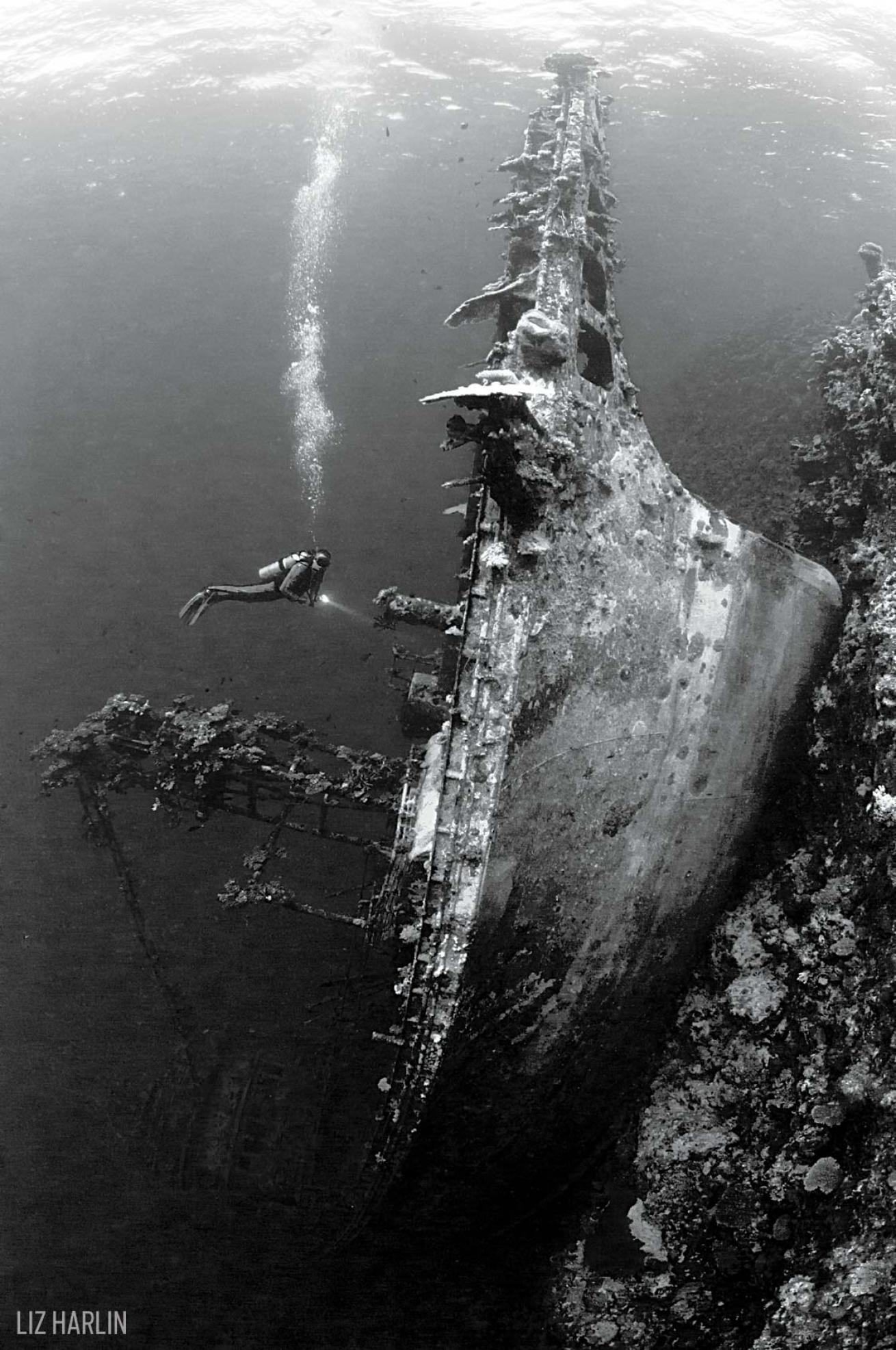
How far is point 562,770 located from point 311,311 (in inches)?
386

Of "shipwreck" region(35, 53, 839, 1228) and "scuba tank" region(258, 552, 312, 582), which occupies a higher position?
"scuba tank" region(258, 552, 312, 582)

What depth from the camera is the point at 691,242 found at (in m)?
13.0

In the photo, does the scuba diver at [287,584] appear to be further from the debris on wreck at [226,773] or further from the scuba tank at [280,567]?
the debris on wreck at [226,773]

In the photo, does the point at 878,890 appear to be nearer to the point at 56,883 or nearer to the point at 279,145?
the point at 56,883

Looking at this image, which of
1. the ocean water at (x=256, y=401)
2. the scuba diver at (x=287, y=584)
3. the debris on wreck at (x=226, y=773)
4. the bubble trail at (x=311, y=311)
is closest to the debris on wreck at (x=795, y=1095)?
the ocean water at (x=256, y=401)

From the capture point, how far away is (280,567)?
8023mm

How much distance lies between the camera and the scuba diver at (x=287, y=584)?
7.85 m

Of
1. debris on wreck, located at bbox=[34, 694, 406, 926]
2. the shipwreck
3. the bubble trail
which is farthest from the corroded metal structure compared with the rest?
the bubble trail

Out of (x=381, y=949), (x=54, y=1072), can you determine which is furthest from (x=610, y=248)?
(x=54, y=1072)

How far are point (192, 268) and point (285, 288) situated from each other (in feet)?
5.62

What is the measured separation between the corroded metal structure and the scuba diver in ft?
7.18

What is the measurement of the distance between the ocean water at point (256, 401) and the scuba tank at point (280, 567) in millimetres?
1126

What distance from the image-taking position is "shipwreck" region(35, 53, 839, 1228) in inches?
192

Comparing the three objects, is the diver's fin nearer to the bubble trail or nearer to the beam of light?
the beam of light
